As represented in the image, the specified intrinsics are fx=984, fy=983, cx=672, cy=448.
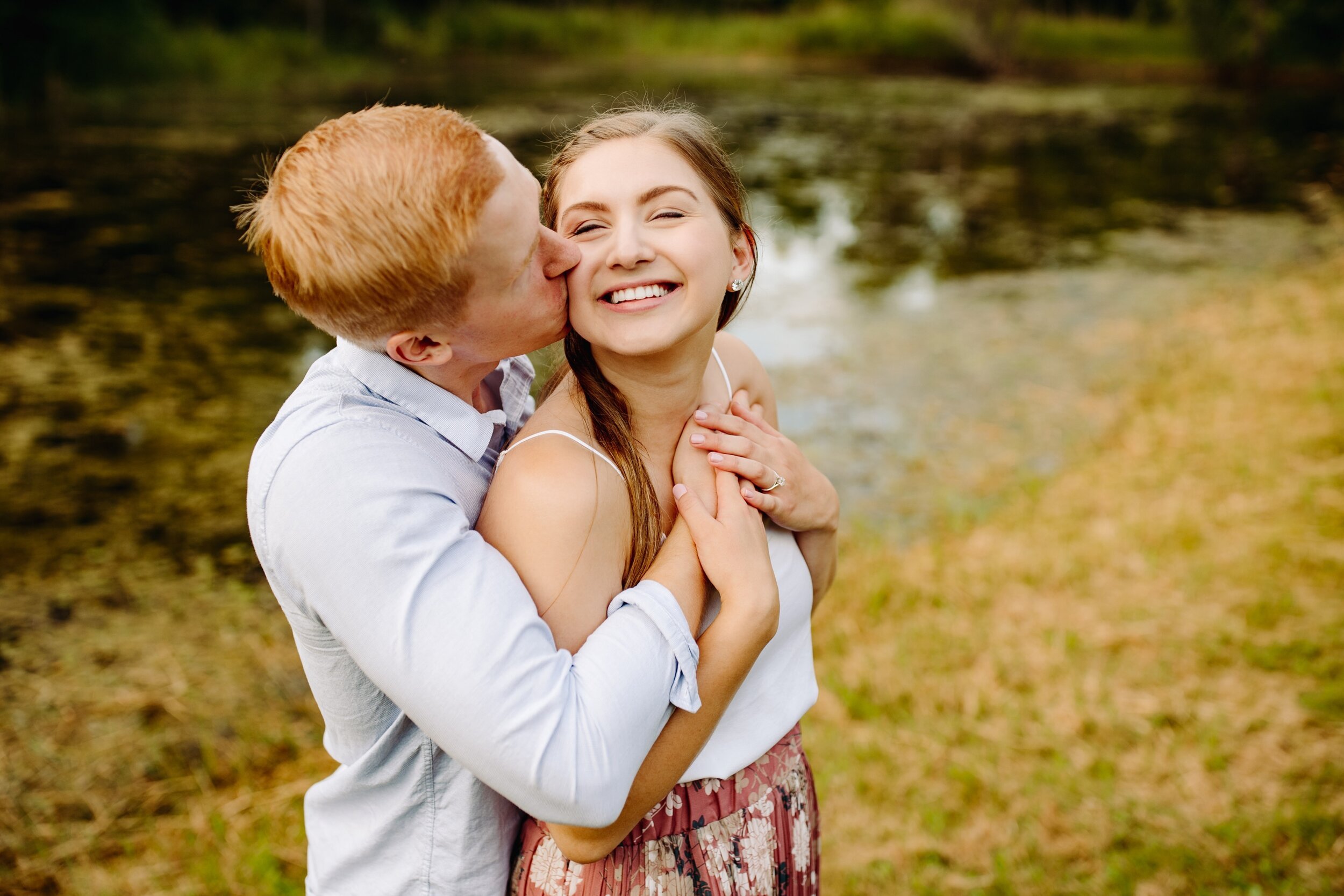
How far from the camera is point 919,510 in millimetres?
4633

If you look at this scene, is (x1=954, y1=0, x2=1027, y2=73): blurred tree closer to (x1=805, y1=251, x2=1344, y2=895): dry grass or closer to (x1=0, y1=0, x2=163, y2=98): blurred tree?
(x1=0, y1=0, x2=163, y2=98): blurred tree

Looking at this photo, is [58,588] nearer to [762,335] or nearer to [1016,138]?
[762,335]

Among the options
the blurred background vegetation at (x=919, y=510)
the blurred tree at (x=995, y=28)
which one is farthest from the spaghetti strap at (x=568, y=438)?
the blurred tree at (x=995, y=28)

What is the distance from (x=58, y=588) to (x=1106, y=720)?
3.87 metres

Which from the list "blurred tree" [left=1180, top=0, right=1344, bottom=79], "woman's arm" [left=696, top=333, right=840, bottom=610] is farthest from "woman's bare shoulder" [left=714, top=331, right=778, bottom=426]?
"blurred tree" [left=1180, top=0, right=1344, bottom=79]

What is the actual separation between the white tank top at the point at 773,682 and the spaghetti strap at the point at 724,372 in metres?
0.27

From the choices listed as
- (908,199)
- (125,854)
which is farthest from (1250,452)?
(908,199)

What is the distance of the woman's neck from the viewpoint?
1.59 meters

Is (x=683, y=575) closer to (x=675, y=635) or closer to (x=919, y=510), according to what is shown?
(x=675, y=635)

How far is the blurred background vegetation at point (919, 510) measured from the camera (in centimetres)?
275

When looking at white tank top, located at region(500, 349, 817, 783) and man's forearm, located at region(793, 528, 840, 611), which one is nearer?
white tank top, located at region(500, 349, 817, 783)

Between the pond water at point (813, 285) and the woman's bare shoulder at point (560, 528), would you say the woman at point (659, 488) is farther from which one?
the pond water at point (813, 285)

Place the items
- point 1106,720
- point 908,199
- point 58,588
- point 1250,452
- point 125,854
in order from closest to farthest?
point 125,854 → point 1106,720 → point 58,588 → point 1250,452 → point 908,199

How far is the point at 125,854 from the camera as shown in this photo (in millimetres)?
2693
